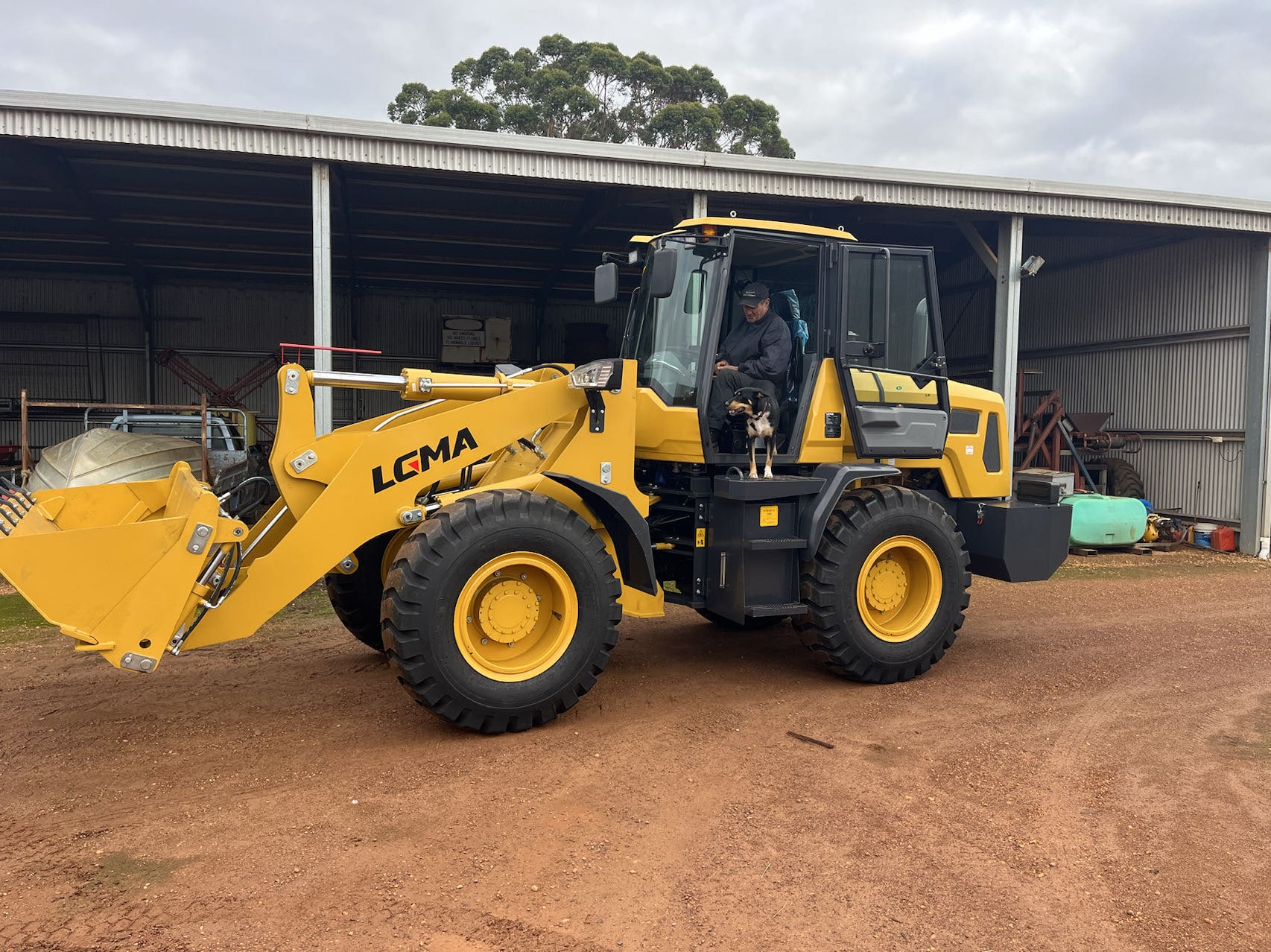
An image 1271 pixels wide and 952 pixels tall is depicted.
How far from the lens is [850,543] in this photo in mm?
5512

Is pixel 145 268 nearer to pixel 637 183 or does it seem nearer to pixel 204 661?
pixel 637 183

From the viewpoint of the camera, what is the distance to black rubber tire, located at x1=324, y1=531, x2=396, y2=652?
5734 millimetres

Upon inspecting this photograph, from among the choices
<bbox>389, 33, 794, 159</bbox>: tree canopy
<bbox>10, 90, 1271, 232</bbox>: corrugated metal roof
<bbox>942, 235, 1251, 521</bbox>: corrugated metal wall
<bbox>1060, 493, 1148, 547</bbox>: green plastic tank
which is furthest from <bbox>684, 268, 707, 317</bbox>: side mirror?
<bbox>389, 33, 794, 159</bbox>: tree canopy

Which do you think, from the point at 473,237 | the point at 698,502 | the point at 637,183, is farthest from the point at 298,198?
the point at 698,502

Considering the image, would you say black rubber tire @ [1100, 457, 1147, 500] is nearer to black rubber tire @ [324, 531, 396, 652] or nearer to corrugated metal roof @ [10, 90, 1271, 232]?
corrugated metal roof @ [10, 90, 1271, 232]

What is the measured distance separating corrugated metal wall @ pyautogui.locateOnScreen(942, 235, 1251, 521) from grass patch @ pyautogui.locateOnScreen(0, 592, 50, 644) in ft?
49.3

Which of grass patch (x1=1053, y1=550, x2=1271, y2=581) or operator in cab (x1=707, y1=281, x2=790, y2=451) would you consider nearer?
operator in cab (x1=707, y1=281, x2=790, y2=451)

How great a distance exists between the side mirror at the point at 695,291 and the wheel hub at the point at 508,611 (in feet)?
6.55

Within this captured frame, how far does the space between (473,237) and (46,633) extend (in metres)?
11.2

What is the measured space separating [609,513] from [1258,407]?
1184 centimetres

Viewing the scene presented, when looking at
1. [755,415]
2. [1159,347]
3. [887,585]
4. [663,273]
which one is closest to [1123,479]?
[1159,347]

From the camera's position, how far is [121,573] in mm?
3938

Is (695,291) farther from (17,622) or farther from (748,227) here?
(17,622)

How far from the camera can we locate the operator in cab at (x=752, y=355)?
5.51 metres
